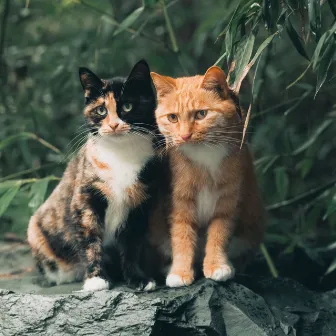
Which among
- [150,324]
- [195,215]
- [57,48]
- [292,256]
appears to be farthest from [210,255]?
[57,48]

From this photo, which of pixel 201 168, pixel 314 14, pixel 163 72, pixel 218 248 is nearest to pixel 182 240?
pixel 218 248

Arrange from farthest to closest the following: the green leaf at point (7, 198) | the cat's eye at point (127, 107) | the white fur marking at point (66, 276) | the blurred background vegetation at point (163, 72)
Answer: the blurred background vegetation at point (163, 72) < the green leaf at point (7, 198) < the white fur marking at point (66, 276) < the cat's eye at point (127, 107)

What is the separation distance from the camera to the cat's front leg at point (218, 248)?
9.03ft

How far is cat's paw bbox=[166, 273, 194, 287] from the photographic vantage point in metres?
Result: 2.72

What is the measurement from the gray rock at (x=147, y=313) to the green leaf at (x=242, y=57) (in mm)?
828

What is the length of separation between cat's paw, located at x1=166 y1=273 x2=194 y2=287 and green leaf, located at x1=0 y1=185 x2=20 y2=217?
0.96 meters

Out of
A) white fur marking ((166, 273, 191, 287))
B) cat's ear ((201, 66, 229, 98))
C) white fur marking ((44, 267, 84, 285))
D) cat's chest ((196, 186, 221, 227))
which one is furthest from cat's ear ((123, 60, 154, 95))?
white fur marking ((44, 267, 84, 285))

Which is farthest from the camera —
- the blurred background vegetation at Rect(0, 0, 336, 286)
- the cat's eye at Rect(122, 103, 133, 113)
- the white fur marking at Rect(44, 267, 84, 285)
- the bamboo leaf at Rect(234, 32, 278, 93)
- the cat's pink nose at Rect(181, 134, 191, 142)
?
the blurred background vegetation at Rect(0, 0, 336, 286)

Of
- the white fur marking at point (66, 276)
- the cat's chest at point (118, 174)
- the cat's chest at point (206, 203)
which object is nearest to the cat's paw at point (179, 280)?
the cat's chest at point (206, 203)

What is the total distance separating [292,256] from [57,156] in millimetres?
1594

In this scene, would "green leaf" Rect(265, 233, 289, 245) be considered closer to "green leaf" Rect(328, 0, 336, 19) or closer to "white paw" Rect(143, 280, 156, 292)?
"white paw" Rect(143, 280, 156, 292)

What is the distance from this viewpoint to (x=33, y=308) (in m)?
2.63

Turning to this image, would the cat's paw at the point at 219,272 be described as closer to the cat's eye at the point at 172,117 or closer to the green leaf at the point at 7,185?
the cat's eye at the point at 172,117

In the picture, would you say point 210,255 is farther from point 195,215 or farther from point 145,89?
point 145,89
